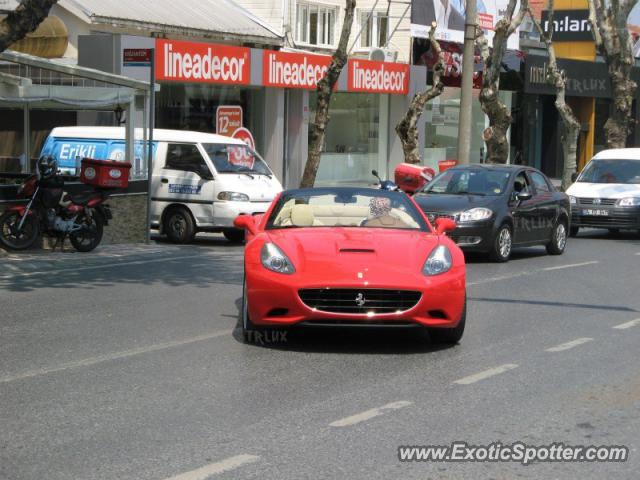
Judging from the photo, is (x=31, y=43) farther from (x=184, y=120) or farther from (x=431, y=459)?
(x=431, y=459)

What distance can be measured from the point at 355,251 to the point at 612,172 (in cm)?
1656

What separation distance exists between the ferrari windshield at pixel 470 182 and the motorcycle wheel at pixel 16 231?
20.1ft

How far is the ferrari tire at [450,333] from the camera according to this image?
1004 cm

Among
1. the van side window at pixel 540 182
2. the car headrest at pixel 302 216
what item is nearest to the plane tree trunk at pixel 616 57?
the van side window at pixel 540 182

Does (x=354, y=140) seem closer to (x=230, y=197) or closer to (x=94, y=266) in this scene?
(x=230, y=197)

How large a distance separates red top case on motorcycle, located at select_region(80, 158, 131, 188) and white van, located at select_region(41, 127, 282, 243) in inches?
70.9

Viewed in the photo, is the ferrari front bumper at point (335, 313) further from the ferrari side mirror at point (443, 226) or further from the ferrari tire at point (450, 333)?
the ferrari side mirror at point (443, 226)

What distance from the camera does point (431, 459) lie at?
21.1 feet

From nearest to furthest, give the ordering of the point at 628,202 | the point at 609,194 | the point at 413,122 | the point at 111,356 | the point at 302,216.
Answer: the point at 111,356
the point at 302,216
the point at 628,202
the point at 609,194
the point at 413,122

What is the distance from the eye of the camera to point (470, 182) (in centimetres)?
1938

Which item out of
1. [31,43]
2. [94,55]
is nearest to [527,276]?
[94,55]

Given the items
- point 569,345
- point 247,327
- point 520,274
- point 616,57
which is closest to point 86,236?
point 520,274

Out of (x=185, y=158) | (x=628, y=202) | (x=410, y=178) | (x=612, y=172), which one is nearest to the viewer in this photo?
(x=185, y=158)

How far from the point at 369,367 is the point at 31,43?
1999 cm
